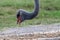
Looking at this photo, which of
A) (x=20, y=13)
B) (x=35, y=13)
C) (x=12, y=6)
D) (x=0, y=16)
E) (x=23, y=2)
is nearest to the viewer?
(x=35, y=13)

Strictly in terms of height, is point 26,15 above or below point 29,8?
above

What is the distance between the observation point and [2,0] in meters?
24.7

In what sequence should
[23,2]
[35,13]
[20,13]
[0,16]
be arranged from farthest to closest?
[23,2] < [0,16] < [20,13] < [35,13]

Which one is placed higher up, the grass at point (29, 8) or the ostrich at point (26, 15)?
the ostrich at point (26, 15)

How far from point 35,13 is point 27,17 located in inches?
17.9

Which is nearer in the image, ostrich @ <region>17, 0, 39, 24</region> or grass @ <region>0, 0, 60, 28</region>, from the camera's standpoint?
ostrich @ <region>17, 0, 39, 24</region>

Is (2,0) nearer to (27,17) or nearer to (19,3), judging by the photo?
(19,3)

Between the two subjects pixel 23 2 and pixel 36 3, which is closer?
pixel 36 3

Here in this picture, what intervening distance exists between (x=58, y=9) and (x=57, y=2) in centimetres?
205

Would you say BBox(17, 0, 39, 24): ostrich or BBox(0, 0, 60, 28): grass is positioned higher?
BBox(17, 0, 39, 24): ostrich

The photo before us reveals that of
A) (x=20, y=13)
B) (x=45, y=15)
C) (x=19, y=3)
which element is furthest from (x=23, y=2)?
(x=20, y=13)

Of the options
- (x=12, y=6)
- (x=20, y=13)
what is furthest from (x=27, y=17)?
(x=12, y=6)

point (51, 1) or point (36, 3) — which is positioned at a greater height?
point (36, 3)

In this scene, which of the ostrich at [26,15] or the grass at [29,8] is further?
the grass at [29,8]
